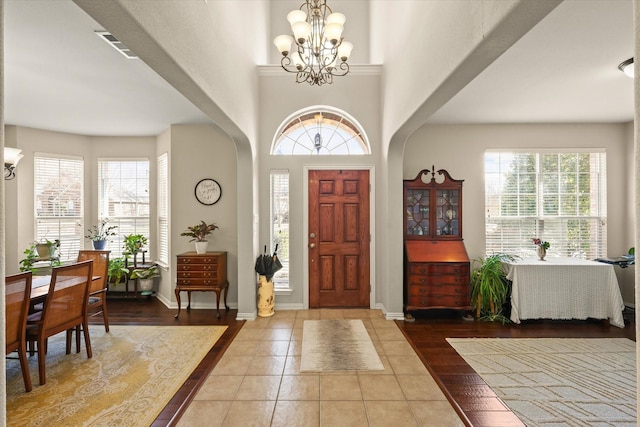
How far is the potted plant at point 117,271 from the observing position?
17.2 feet

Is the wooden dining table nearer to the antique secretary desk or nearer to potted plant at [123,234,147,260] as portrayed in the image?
potted plant at [123,234,147,260]

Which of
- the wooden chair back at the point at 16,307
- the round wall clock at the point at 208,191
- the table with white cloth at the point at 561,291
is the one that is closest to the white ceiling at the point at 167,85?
the round wall clock at the point at 208,191

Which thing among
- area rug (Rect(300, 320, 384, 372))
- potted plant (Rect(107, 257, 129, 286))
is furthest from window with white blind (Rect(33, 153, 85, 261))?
area rug (Rect(300, 320, 384, 372))

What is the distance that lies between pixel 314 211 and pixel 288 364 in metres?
2.28

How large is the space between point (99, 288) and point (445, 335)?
13.0ft

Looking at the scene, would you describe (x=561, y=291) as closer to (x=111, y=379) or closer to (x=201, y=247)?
(x=201, y=247)

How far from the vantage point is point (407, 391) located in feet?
8.82

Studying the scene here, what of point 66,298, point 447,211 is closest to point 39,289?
point 66,298

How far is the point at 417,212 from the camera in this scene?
188 inches

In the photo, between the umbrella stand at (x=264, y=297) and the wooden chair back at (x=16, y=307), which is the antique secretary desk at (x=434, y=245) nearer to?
the umbrella stand at (x=264, y=297)

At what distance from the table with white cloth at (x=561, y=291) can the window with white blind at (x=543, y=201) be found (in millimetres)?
806

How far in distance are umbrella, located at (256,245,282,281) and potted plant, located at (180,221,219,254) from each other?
2.77 ft

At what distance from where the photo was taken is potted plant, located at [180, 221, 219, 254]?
15.7ft

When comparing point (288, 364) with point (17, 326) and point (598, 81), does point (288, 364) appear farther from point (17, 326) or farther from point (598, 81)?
point (598, 81)
